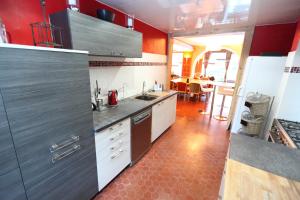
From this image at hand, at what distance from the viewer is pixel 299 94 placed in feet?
6.63

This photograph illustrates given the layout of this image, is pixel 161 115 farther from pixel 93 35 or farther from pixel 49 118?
pixel 49 118

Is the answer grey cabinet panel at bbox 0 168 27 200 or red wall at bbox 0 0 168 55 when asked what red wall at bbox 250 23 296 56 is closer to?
red wall at bbox 0 0 168 55

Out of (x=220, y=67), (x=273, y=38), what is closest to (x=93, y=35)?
(x=273, y=38)

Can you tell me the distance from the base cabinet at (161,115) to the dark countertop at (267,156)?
1472 millimetres

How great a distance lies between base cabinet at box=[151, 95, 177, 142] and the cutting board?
1692 mm

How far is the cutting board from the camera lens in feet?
2.57

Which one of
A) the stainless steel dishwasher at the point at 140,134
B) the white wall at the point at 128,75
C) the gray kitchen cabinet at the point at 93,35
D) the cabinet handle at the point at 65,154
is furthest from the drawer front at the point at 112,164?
the gray kitchen cabinet at the point at 93,35

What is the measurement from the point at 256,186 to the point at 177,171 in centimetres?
144

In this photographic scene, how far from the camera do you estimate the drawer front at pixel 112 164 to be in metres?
1.67

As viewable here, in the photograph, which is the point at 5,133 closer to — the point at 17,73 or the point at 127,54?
the point at 17,73

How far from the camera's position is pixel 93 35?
160 centimetres

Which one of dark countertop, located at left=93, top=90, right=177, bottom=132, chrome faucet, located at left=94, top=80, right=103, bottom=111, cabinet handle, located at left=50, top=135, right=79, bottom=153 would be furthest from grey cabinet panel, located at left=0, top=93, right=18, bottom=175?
chrome faucet, located at left=94, top=80, right=103, bottom=111

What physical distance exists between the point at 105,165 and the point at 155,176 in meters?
0.77

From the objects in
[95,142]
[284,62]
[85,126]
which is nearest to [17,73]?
[85,126]
